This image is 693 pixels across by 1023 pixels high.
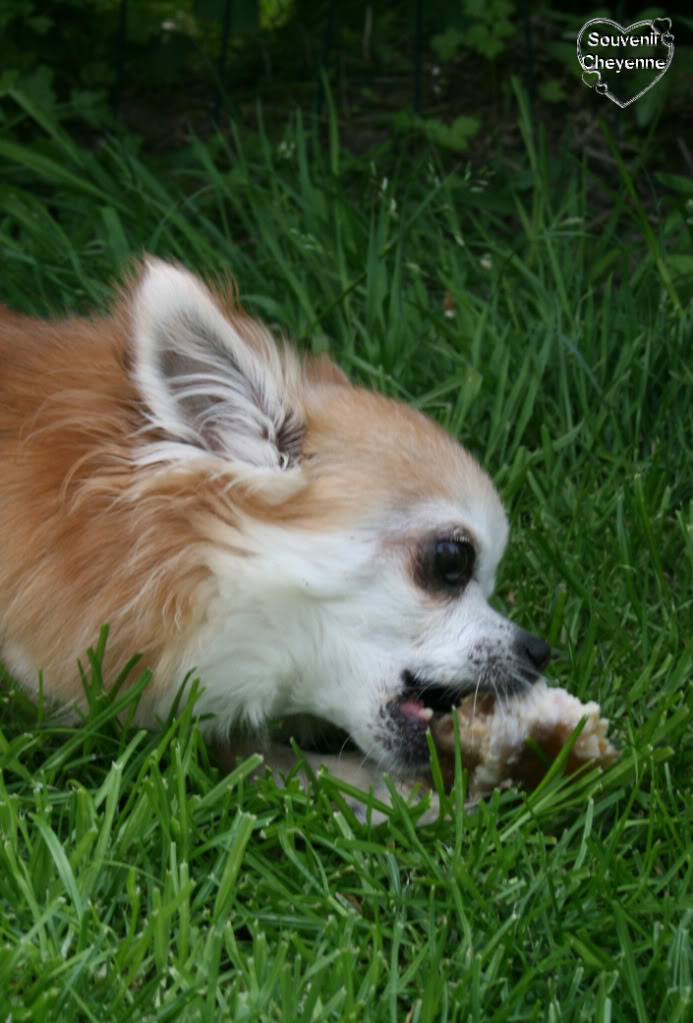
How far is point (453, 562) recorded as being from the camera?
2.49 m

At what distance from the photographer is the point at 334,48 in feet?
18.1

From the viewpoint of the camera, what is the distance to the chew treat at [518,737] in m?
2.41

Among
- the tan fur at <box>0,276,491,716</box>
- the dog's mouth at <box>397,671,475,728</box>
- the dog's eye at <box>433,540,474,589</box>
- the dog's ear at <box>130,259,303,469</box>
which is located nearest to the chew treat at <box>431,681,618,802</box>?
the dog's mouth at <box>397,671,475,728</box>

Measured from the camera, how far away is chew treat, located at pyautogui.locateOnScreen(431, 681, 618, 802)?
7.91 feet

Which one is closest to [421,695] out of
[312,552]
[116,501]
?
[312,552]

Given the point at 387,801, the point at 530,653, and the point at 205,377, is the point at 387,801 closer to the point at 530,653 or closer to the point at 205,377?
the point at 530,653

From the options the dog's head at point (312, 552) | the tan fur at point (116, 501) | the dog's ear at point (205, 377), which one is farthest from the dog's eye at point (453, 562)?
the dog's ear at point (205, 377)

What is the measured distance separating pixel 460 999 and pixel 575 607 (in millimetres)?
1284

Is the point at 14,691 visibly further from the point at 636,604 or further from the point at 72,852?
the point at 636,604

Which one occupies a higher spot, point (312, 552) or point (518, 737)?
point (312, 552)

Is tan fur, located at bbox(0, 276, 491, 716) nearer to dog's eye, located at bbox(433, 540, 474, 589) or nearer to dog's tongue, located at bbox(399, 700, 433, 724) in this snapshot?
dog's eye, located at bbox(433, 540, 474, 589)

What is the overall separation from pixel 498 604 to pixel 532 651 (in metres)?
0.61

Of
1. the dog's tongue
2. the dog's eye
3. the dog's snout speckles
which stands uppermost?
the dog's eye

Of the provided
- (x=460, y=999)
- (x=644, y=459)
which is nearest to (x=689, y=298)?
(x=644, y=459)
